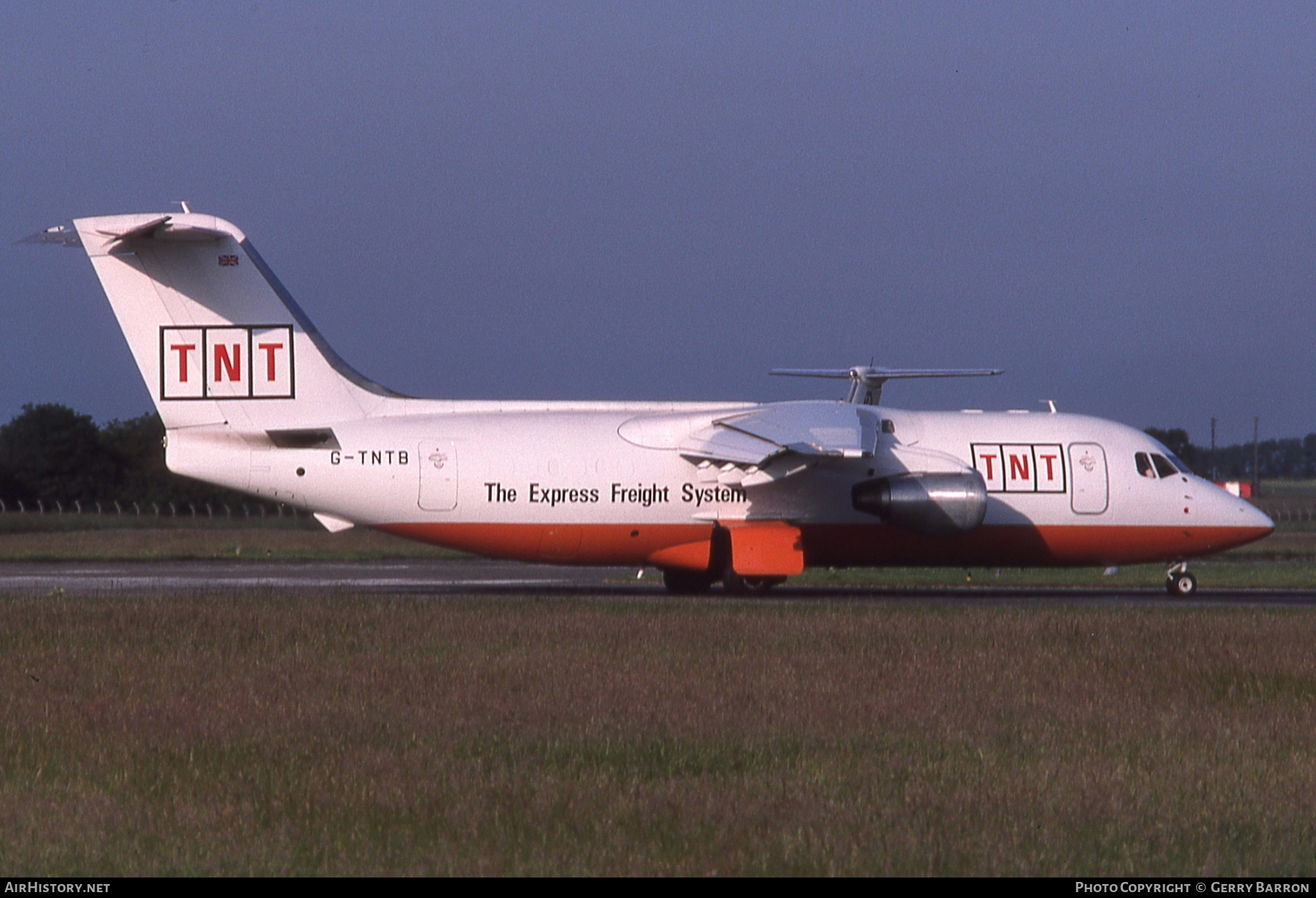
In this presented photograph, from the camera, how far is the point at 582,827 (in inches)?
296

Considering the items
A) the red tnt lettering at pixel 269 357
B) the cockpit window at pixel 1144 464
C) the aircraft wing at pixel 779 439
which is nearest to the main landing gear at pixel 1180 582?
the cockpit window at pixel 1144 464

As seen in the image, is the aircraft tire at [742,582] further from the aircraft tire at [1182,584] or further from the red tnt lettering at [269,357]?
the red tnt lettering at [269,357]

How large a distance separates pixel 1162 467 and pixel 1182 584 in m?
2.36

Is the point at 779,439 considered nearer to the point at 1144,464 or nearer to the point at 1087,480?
the point at 1087,480

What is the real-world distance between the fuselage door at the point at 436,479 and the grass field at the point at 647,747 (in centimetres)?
650

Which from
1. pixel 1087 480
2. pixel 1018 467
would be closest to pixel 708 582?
pixel 1018 467

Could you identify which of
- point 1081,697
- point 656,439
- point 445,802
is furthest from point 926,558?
point 445,802

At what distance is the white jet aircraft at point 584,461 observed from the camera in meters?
23.5

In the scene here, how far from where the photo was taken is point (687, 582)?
1041 inches

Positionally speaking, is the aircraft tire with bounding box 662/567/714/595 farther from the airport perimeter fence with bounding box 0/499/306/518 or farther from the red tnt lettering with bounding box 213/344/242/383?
the airport perimeter fence with bounding box 0/499/306/518

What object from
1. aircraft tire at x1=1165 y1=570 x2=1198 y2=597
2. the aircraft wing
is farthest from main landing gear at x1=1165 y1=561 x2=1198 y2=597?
the aircraft wing

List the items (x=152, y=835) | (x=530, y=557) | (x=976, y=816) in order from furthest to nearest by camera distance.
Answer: (x=530, y=557), (x=976, y=816), (x=152, y=835)

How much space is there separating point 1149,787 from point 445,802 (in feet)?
14.5

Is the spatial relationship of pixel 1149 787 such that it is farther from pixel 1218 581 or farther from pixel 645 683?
pixel 1218 581
